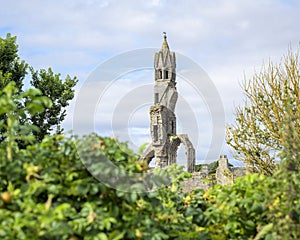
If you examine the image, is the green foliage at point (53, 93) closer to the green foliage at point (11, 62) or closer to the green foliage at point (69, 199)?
the green foliage at point (11, 62)

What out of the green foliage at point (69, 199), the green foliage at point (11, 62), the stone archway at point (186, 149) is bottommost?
the green foliage at point (69, 199)

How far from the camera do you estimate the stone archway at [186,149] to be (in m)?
37.6

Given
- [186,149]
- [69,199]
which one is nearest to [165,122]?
[186,149]

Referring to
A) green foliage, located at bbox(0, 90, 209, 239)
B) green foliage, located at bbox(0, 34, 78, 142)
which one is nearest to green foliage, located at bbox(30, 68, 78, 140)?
green foliage, located at bbox(0, 34, 78, 142)

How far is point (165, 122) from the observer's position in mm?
40531

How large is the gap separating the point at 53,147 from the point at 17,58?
850 inches

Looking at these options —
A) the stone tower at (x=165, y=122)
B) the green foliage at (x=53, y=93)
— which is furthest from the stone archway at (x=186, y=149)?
the green foliage at (x=53, y=93)

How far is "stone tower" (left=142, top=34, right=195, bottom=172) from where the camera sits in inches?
1513

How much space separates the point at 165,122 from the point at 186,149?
360 centimetres

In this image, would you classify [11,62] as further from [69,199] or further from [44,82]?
[69,199]

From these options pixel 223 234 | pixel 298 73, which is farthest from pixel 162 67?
pixel 223 234

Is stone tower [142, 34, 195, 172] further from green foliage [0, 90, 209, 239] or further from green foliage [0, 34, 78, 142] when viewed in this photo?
green foliage [0, 90, 209, 239]

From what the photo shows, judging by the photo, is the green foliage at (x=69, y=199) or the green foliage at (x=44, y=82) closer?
the green foliage at (x=69, y=199)

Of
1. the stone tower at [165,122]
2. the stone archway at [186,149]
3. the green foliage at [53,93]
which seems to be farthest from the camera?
the stone tower at [165,122]
